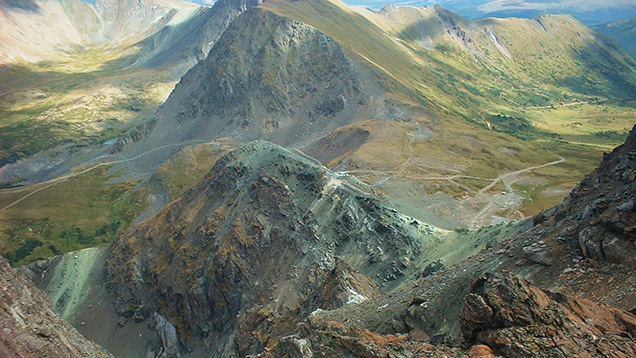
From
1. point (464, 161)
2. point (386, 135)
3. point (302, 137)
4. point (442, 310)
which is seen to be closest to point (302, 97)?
point (302, 137)

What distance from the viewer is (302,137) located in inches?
7047

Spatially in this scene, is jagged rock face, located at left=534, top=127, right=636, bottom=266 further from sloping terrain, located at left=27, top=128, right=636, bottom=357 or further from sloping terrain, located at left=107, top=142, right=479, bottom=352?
sloping terrain, located at left=107, top=142, right=479, bottom=352

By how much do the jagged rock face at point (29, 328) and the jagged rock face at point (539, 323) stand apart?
3529 centimetres

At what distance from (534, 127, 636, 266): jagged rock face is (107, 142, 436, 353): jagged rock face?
25.4 meters

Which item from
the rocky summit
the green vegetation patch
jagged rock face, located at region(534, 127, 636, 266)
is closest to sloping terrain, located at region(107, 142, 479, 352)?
the rocky summit

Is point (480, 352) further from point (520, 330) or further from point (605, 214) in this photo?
point (605, 214)

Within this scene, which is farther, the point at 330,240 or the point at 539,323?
the point at 330,240

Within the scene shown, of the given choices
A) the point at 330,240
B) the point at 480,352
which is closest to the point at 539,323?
the point at 480,352

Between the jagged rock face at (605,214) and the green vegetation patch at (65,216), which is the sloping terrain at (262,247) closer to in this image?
the jagged rock face at (605,214)

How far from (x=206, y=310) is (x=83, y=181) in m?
140

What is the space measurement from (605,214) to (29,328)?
48716 millimetres

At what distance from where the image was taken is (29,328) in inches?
1519

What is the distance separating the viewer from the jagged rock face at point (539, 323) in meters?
18.7

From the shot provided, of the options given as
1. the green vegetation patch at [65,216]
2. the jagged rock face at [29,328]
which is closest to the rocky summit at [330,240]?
the jagged rock face at [29,328]
